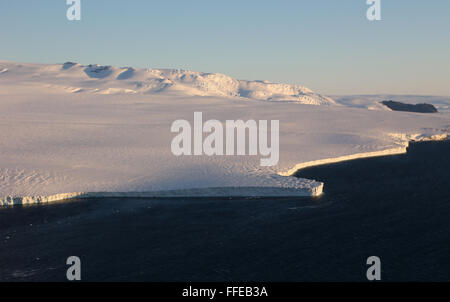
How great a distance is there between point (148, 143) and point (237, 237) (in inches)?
762

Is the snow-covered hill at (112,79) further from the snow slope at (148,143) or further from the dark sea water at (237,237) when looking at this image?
the dark sea water at (237,237)

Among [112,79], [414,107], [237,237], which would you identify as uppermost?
[112,79]

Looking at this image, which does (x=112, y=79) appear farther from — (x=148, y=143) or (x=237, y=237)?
(x=237, y=237)

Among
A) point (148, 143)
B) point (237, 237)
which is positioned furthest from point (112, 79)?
point (237, 237)

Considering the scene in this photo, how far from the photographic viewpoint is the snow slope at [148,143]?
22422 millimetres

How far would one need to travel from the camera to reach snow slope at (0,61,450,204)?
73.6ft

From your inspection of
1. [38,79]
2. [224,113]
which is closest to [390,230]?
[224,113]

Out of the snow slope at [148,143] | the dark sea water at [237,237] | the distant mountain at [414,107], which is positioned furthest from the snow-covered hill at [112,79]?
the dark sea water at [237,237]

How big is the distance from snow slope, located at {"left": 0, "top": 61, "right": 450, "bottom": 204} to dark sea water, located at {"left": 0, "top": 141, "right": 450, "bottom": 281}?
53.5 inches

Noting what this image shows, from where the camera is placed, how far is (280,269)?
1370 cm

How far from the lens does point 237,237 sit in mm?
16391

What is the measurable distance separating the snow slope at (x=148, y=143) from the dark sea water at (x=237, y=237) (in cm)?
136

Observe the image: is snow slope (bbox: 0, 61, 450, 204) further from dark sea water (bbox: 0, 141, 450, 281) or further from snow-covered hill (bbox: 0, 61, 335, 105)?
snow-covered hill (bbox: 0, 61, 335, 105)
